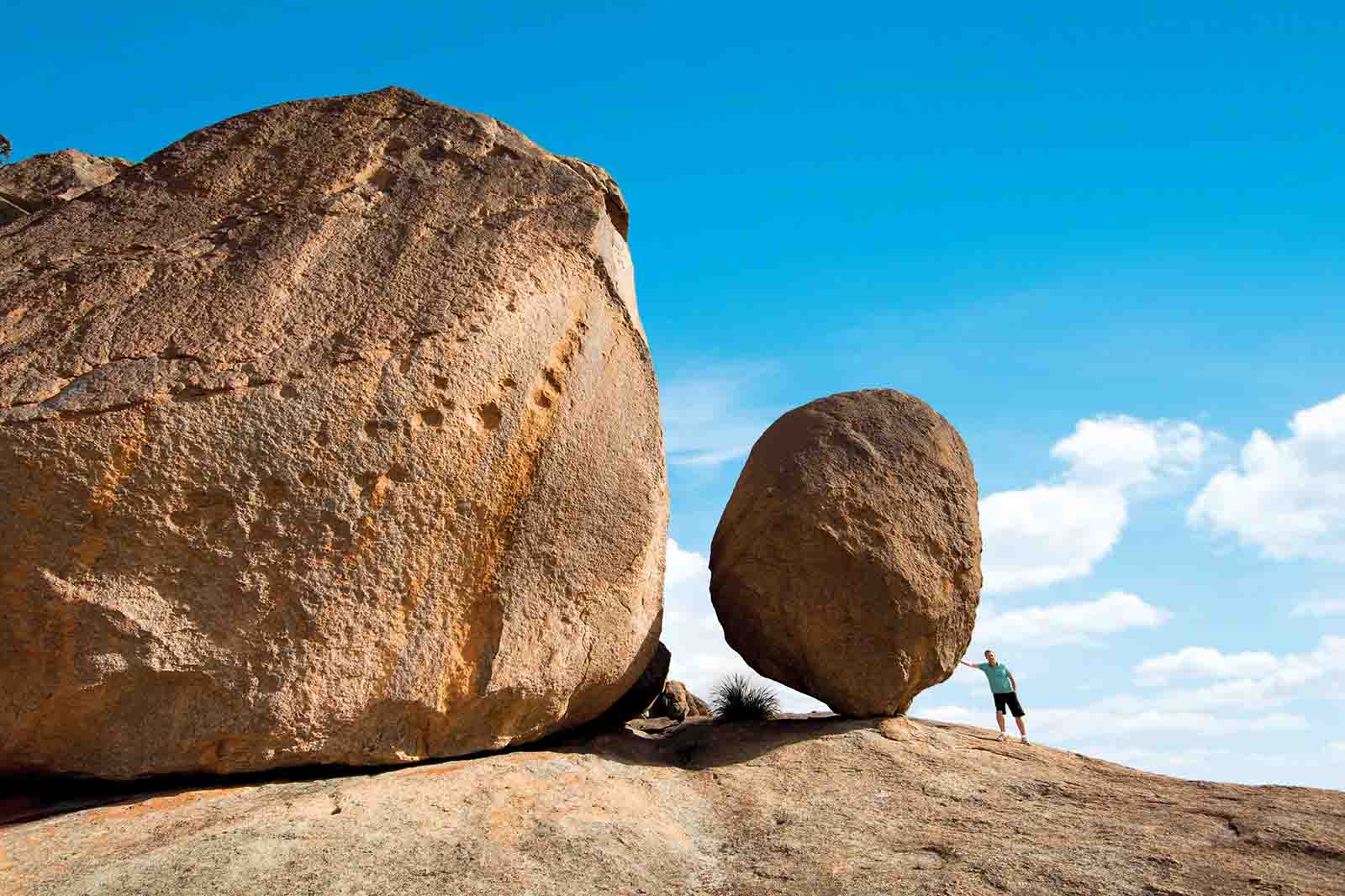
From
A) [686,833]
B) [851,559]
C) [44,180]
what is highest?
[44,180]

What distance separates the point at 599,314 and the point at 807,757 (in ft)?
10.3

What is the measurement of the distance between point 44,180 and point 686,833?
25.7 feet

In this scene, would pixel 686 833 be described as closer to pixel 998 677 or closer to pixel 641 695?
pixel 641 695

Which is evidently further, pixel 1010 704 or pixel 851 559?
pixel 1010 704

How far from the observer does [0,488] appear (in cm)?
507

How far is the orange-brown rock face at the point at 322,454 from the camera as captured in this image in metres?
5.21

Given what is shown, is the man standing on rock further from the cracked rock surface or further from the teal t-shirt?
the cracked rock surface

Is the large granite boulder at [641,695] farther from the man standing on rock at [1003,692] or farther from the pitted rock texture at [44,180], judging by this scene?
the pitted rock texture at [44,180]

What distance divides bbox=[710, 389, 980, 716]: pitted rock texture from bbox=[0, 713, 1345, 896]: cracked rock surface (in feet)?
2.71

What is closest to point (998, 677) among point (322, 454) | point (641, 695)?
point (641, 695)

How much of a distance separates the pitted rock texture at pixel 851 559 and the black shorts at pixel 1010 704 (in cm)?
95

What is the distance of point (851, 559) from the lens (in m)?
7.46

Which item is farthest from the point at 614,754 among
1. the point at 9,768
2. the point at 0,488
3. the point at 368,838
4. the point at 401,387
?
the point at 0,488

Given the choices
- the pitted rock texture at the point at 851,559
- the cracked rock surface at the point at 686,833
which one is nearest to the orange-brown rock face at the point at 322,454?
the cracked rock surface at the point at 686,833
